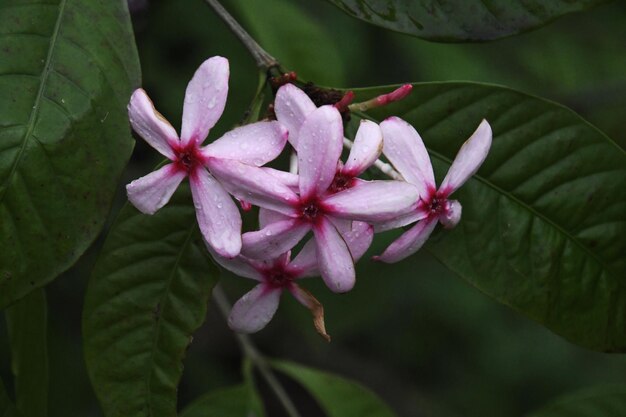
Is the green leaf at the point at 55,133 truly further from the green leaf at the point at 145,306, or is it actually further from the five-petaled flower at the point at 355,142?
the five-petaled flower at the point at 355,142

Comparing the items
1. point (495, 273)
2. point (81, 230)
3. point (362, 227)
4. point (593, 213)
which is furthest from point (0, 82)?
point (593, 213)

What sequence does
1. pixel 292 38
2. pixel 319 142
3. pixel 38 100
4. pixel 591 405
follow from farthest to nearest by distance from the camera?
pixel 292 38
pixel 591 405
pixel 38 100
pixel 319 142

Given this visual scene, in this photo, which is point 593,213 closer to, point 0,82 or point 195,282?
point 195,282

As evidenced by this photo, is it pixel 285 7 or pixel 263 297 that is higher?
pixel 285 7

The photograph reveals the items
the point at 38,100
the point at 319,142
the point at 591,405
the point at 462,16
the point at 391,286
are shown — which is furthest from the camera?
the point at 391,286

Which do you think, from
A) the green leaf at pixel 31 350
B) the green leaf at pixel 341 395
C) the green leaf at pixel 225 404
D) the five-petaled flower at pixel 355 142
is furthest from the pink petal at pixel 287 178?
the green leaf at pixel 341 395

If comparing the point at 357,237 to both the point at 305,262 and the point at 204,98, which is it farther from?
the point at 204,98

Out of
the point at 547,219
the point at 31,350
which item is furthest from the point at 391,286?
the point at 31,350
